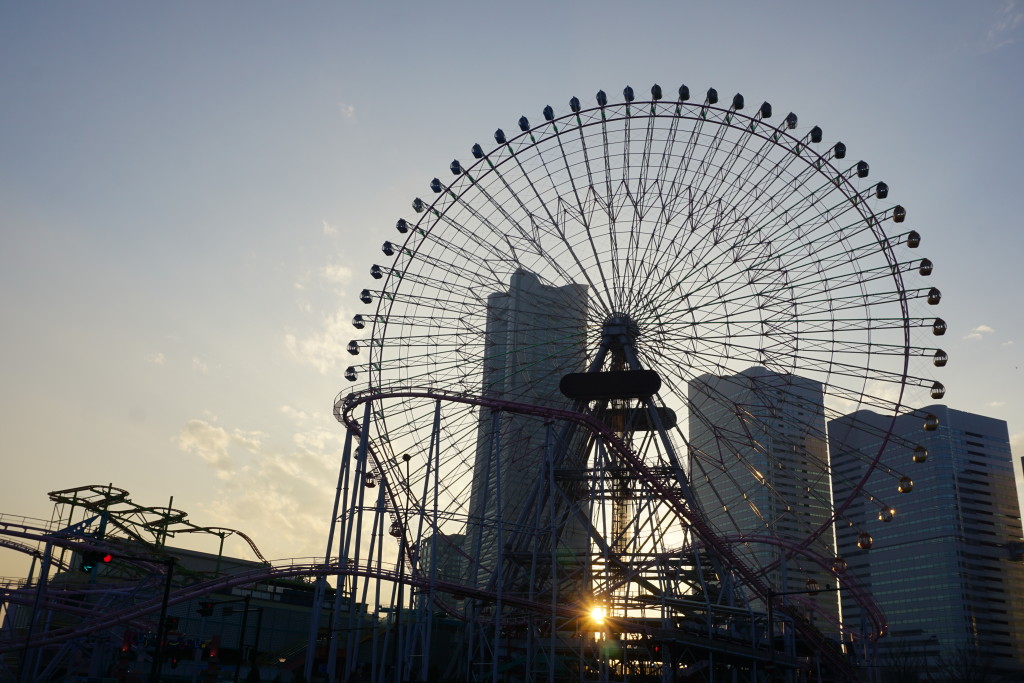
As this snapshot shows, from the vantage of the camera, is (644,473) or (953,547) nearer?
(644,473)

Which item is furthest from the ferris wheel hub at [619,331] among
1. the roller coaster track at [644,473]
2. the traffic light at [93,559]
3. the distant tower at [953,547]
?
the distant tower at [953,547]

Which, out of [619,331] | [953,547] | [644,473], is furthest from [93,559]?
[953,547]

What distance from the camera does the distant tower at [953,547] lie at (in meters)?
140

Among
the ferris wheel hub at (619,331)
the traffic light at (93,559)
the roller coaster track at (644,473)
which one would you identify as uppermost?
the ferris wheel hub at (619,331)

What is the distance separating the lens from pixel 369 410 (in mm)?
41062

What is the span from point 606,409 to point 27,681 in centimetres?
2961

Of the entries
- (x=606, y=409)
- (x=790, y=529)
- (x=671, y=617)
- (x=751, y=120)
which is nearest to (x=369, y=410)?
(x=606, y=409)

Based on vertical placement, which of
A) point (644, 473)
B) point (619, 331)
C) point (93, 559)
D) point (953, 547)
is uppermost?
point (953, 547)

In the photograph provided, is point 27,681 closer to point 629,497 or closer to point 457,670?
point 457,670

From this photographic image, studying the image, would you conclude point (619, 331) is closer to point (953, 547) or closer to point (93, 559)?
point (93, 559)

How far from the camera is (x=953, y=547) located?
5635 inches

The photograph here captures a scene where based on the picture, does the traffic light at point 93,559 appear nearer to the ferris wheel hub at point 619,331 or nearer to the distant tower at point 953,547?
the ferris wheel hub at point 619,331

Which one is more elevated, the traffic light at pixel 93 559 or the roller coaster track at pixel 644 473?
the roller coaster track at pixel 644 473

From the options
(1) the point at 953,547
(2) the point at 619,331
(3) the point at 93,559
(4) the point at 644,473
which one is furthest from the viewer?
(1) the point at 953,547
